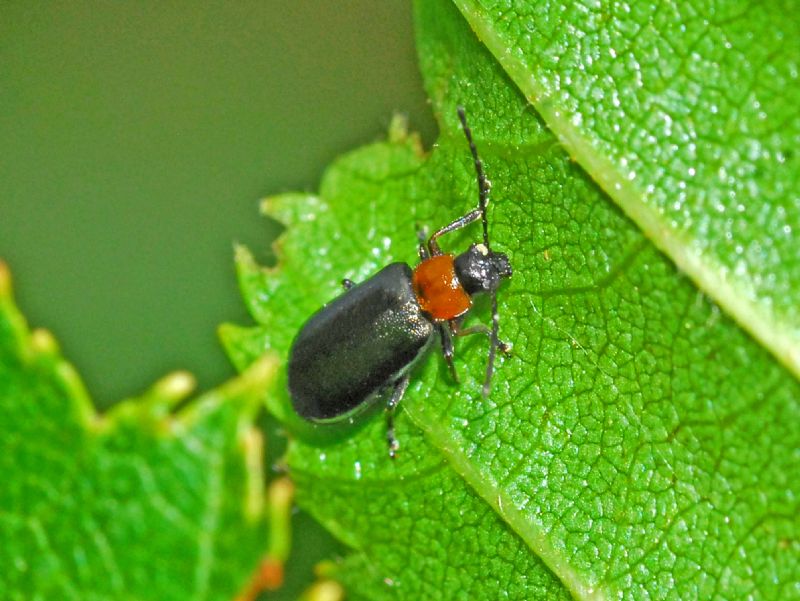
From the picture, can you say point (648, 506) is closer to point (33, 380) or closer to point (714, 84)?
point (714, 84)

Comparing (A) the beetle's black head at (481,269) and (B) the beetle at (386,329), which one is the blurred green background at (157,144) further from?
(A) the beetle's black head at (481,269)

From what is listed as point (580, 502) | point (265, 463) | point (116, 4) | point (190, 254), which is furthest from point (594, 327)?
point (116, 4)

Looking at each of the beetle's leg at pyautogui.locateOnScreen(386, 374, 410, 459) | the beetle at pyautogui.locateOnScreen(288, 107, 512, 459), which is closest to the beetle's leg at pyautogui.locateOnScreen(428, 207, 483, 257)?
the beetle at pyautogui.locateOnScreen(288, 107, 512, 459)

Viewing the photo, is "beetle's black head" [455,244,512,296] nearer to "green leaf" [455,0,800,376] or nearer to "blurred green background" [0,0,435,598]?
"green leaf" [455,0,800,376]

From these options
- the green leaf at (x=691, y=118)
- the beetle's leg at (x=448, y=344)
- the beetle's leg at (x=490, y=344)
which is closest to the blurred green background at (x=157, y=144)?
the beetle's leg at (x=448, y=344)

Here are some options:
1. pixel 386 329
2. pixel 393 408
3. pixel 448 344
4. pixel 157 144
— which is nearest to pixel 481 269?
pixel 448 344

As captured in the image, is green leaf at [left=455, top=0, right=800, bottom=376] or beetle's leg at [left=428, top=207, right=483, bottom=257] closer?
green leaf at [left=455, top=0, right=800, bottom=376]

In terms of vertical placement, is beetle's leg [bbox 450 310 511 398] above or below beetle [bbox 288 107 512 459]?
below
